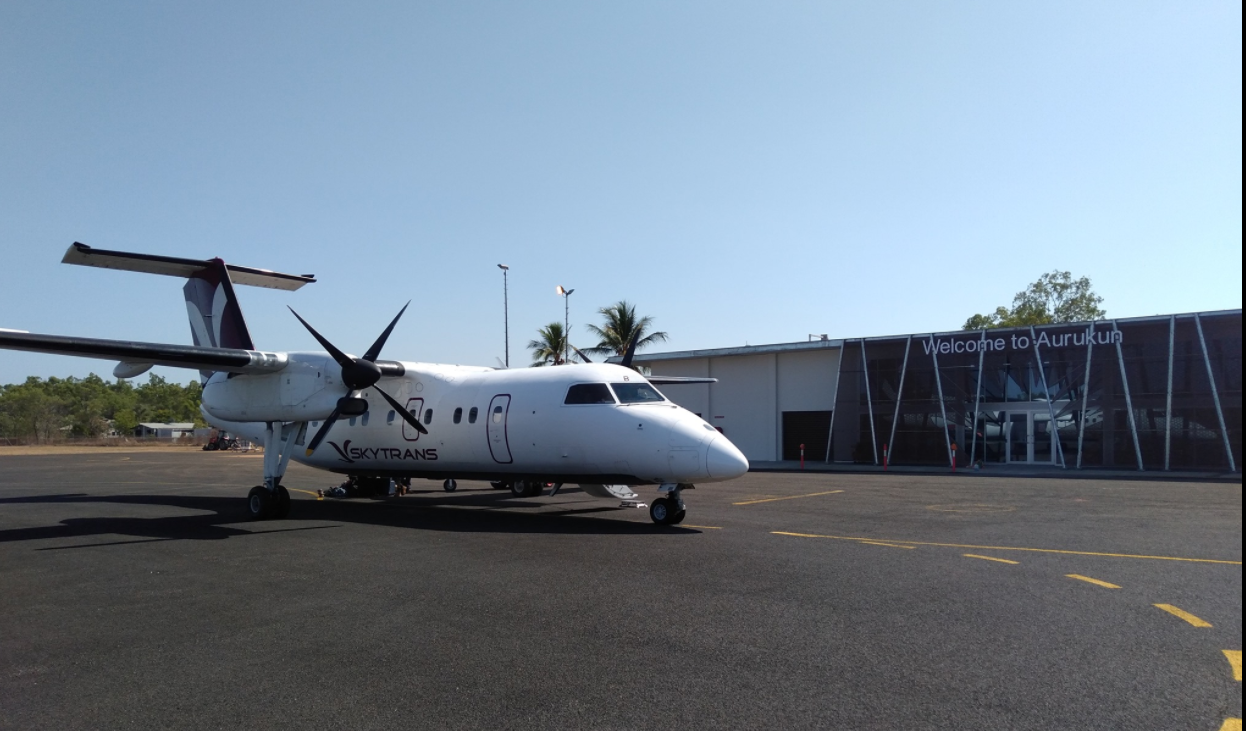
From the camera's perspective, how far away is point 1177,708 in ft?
15.3

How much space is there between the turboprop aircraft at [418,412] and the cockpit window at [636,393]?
0.09 feet

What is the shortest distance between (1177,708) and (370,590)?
6.86 meters

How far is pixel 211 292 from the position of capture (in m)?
19.5

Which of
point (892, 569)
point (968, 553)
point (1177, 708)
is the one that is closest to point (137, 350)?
point (892, 569)

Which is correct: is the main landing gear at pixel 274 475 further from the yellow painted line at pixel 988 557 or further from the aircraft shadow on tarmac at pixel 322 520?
the yellow painted line at pixel 988 557

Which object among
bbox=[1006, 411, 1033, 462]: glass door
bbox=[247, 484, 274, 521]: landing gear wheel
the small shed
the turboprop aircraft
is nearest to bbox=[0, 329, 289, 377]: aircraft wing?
the turboprop aircraft

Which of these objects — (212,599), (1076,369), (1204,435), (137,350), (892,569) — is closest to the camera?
(212,599)

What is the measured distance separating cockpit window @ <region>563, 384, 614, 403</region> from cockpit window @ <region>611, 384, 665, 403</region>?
0.60ft

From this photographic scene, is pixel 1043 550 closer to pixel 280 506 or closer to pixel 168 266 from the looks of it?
pixel 280 506

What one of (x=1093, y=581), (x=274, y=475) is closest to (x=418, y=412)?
(x=274, y=475)

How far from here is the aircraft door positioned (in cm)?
1566

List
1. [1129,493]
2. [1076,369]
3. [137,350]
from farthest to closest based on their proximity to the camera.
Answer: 1. [1076,369]
2. [1129,493]
3. [137,350]

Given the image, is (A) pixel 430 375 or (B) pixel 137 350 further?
(A) pixel 430 375

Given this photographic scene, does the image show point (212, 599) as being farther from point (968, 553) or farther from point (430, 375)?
point (430, 375)
